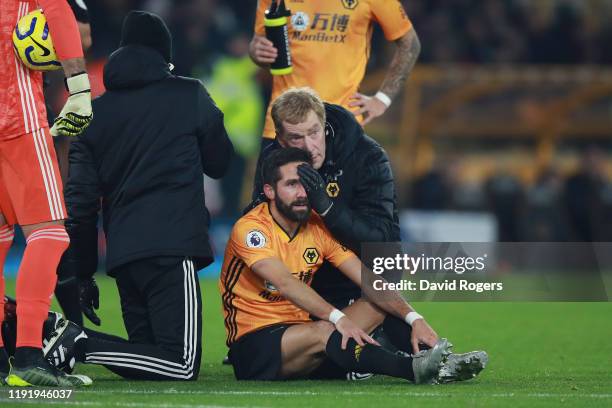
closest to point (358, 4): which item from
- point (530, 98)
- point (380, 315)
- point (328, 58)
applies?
point (328, 58)

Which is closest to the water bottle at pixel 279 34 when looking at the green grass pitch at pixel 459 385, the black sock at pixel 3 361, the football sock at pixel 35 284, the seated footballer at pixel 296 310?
the seated footballer at pixel 296 310

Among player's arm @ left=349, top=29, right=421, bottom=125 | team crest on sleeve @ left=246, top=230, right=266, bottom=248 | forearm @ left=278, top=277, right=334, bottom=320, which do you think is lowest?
forearm @ left=278, top=277, right=334, bottom=320

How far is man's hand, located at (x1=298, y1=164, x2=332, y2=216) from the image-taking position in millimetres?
6230

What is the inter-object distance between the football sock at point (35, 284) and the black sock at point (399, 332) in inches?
68.5

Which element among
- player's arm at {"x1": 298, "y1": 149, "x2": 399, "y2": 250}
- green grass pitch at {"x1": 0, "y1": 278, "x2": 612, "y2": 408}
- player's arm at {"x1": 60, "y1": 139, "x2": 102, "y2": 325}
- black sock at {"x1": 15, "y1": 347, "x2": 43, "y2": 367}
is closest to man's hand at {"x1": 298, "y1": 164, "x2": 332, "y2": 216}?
player's arm at {"x1": 298, "y1": 149, "x2": 399, "y2": 250}

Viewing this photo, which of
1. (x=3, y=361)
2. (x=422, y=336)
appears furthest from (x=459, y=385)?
(x=3, y=361)

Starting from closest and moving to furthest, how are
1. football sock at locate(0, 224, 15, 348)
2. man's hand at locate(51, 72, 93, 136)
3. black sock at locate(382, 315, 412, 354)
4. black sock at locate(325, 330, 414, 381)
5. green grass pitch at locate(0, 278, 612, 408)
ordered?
green grass pitch at locate(0, 278, 612, 408), man's hand at locate(51, 72, 93, 136), black sock at locate(325, 330, 414, 381), football sock at locate(0, 224, 15, 348), black sock at locate(382, 315, 412, 354)

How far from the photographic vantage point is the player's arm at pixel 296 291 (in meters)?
6.14

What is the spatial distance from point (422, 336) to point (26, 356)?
6.08 feet

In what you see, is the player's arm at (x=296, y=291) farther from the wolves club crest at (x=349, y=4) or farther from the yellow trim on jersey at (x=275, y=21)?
the wolves club crest at (x=349, y=4)

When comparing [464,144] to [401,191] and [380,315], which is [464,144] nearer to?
[401,191]

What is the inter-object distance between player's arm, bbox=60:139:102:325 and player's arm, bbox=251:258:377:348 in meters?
0.92

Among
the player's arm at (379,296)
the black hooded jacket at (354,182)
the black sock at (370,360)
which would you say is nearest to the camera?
the black sock at (370,360)

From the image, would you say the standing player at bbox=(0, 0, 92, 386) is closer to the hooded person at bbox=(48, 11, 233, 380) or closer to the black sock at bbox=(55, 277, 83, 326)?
the hooded person at bbox=(48, 11, 233, 380)
